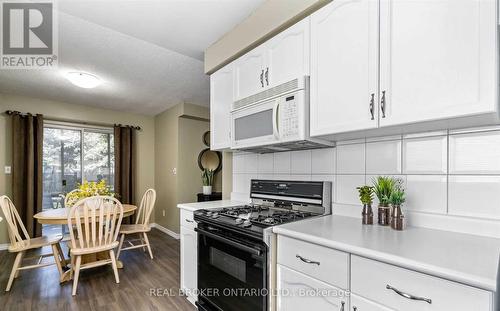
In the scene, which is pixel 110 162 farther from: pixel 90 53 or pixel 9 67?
pixel 90 53

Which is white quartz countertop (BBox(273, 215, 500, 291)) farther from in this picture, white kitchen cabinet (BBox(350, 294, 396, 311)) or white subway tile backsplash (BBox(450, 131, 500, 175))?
white subway tile backsplash (BBox(450, 131, 500, 175))

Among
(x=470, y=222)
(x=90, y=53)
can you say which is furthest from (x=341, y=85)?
(x=90, y=53)

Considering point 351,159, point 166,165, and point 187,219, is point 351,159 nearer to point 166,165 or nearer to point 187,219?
point 187,219

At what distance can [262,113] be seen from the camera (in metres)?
1.79

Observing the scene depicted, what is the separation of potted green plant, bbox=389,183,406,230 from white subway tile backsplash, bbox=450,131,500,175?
27 centimetres

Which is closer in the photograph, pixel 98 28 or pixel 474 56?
pixel 474 56

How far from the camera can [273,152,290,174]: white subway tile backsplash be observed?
6.75 ft

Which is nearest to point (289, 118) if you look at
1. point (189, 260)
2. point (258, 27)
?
point (258, 27)

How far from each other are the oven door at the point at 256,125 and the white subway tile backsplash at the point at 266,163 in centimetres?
36

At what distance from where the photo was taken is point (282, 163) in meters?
2.10

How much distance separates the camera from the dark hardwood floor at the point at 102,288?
82.9 inches

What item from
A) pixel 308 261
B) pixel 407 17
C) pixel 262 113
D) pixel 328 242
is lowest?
pixel 308 261

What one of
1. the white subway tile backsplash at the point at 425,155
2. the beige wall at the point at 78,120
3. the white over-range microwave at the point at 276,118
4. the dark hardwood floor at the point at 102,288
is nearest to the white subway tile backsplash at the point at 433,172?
the white subway tile backsplash at the point at 425,155

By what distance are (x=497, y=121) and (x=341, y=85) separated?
700 mm
